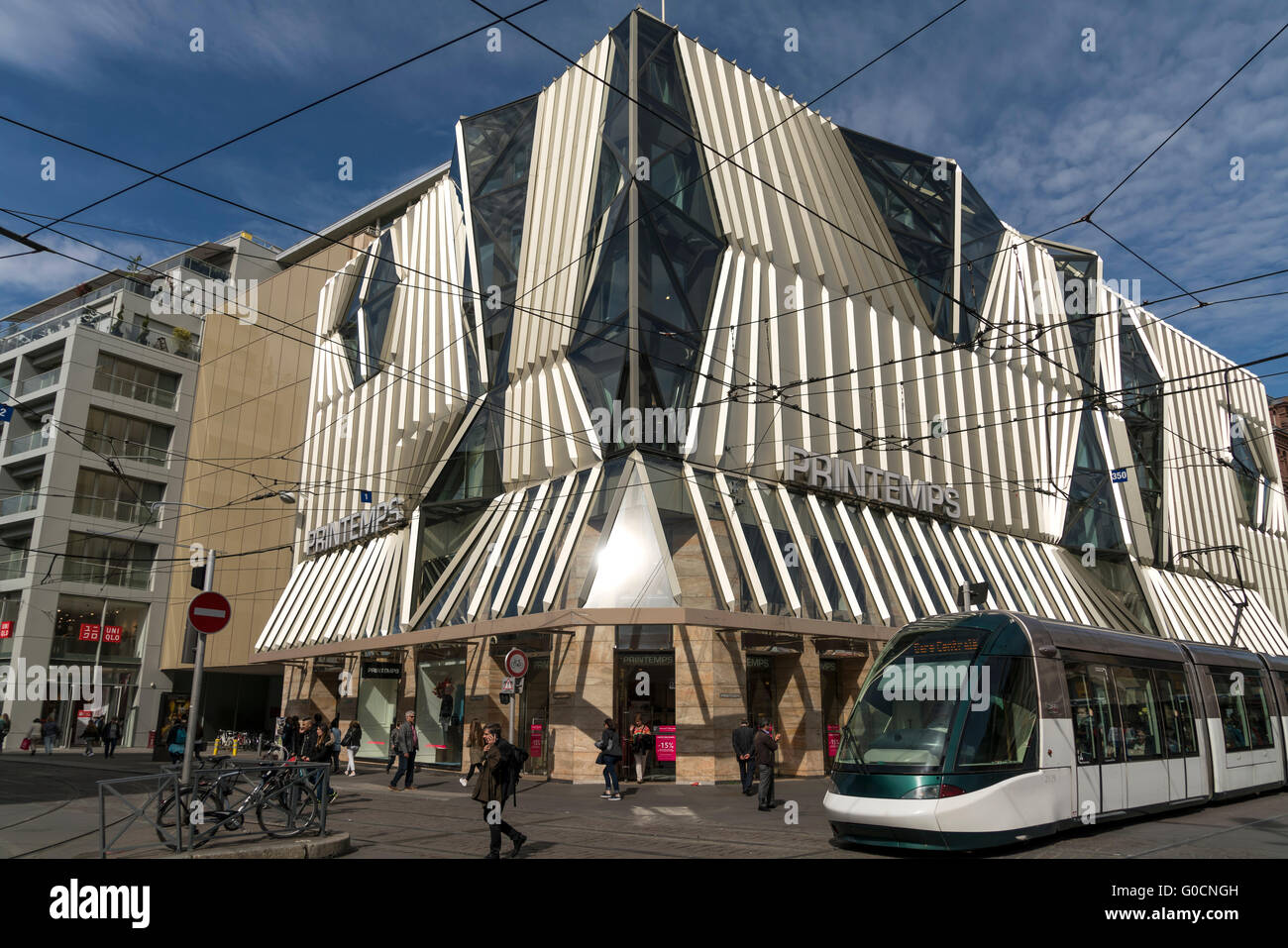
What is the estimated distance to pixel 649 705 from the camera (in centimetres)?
2370

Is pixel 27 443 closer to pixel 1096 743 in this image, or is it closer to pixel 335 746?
→ pixel 335 746

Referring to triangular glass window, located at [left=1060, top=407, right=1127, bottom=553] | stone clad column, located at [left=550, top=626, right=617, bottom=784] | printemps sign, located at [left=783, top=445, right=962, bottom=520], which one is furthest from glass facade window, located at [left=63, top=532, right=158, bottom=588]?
triangular glass window, located at [left=1060, top=407, right=1127, bottom=553]

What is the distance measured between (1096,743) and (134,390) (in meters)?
49.7

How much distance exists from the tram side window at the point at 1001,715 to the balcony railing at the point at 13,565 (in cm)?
4585

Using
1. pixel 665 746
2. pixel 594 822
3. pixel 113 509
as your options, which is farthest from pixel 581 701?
pixel 113 509

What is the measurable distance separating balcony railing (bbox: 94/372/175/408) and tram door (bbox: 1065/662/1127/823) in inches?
1915

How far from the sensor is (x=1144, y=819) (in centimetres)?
1513

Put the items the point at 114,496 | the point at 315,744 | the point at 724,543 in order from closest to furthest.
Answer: the point at 315,744
the point at 724,543
the point at 114,496

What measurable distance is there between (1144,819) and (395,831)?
12385mm

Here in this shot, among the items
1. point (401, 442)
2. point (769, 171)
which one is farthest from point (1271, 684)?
point (401, 442)

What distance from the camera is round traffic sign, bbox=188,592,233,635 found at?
11180mm

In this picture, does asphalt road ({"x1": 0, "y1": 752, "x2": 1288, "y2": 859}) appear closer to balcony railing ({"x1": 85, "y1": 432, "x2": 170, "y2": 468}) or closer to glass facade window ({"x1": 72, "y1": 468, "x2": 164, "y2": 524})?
glass facade window ({"x1": 72, "y1": 468, "x2": 164, "y2": 524})
